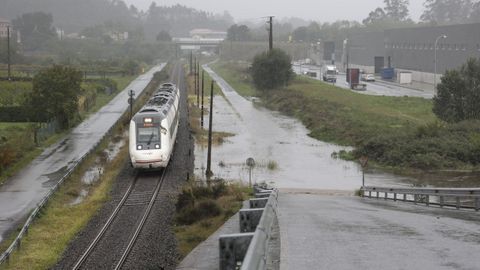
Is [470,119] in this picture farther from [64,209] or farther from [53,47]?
[53,47]

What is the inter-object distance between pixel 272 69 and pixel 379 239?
7539cm

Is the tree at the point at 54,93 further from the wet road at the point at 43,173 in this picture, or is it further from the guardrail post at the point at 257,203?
the guardrail post at the point at 257,203

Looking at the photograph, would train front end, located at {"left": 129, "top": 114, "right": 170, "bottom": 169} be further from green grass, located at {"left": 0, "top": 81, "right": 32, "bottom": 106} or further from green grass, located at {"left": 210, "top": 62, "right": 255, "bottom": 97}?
green grass, located at {"left": 210, "top": 62, "right": 255, "bottom": 97}

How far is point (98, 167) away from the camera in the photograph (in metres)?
35.5

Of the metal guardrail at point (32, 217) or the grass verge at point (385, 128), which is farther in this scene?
the grass verge at point (385, 128)

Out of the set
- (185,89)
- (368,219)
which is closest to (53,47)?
(185,89)

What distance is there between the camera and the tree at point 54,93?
157 ft

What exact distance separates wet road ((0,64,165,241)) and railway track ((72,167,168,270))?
3115 millimetres

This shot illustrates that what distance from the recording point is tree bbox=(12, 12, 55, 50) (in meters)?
188

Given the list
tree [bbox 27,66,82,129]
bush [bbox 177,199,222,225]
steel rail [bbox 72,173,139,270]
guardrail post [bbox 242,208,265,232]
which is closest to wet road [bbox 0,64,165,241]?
tree [bbox 27,66,82,129]

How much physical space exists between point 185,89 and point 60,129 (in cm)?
4215

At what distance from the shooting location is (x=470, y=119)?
47.6m

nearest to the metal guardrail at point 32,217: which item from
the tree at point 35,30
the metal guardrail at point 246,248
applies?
the metal guardrail at point 246,248

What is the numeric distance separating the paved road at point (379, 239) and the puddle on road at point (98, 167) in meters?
13.1
